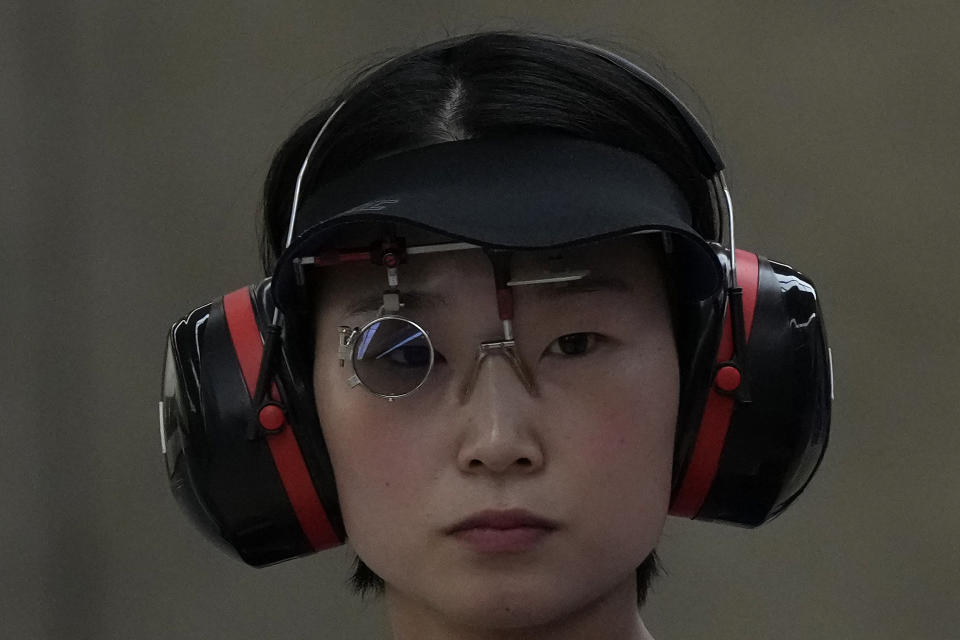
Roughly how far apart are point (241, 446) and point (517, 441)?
30 centimetres

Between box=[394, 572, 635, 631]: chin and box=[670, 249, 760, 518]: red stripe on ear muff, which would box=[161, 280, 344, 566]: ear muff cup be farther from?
box=[670, 249, 760, 518]: red stripe on ear muff

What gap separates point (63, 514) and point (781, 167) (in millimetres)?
1540

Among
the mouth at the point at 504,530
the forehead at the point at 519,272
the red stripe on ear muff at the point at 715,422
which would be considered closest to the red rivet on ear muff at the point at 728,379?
the red stripe on ear muff at the point at 715,422

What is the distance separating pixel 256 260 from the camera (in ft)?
9.01

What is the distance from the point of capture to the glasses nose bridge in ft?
4.13

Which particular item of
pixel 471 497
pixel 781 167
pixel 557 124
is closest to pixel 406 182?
pixel 557 124

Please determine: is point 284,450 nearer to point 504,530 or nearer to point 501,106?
point 504,530

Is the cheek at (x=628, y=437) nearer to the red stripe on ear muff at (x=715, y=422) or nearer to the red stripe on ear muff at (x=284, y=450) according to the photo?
the red stripe on ear muff at (x=715, y=422)

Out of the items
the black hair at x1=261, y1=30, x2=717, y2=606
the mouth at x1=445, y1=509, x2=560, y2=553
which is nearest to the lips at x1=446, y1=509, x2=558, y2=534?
the mouth at x1=445, y1=509, x2=560, y2=553

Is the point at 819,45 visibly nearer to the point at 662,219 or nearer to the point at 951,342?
the point at 951,342

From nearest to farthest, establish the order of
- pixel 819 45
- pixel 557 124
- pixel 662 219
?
pixel 662 219, pixel 557 124, pixel 819 45

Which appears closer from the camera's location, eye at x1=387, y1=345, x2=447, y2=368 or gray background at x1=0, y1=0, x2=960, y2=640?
eye at x1=387, y1=345, x2=447, y2=368

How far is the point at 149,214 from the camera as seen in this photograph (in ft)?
8.94

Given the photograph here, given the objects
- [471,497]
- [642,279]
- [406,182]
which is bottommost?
[471,497]
